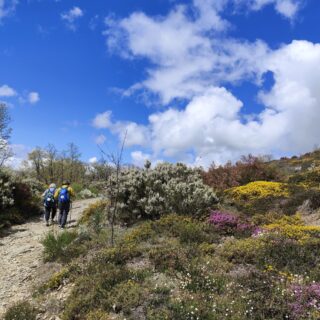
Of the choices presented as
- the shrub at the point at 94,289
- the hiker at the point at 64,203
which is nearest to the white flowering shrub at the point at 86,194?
the hiker at the point at 64,203

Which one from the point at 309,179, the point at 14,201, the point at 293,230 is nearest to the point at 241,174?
the point at 309,179

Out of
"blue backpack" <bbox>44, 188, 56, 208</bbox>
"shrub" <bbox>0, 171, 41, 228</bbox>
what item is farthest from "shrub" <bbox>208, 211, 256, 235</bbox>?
"shrub" <bbox>0, 171, 41, 228</bbox>

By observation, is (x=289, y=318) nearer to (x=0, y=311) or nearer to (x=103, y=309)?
(x=103, y=309)

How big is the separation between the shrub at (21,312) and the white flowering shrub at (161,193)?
463cm

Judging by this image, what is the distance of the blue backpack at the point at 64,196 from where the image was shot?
49.5 feet

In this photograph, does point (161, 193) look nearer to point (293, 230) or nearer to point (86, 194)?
point (293, 230)

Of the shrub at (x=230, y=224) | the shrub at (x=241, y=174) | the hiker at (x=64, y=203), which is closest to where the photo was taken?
the shrub at (x=230, y=224)

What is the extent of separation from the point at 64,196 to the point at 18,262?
14.6ft

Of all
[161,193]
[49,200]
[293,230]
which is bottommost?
[293,230]

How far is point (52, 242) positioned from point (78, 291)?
318 centimetres

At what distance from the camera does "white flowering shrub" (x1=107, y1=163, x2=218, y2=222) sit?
12.2 m

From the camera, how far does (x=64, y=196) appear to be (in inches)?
602

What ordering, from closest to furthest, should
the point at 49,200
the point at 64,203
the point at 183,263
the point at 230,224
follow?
the point at 183,263, the point at 230,224, the point at 64,203, the point at 49,200

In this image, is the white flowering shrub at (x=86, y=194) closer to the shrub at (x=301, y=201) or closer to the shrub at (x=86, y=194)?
the shrub at (x=86, y=194)
